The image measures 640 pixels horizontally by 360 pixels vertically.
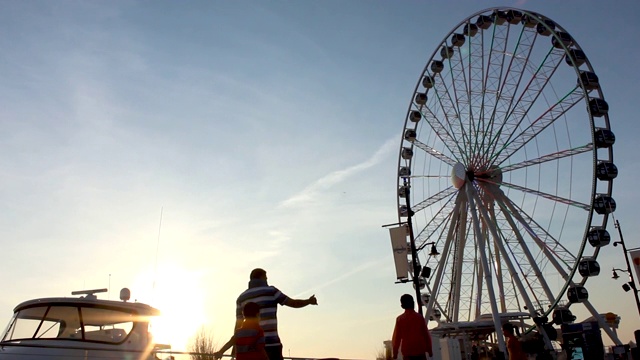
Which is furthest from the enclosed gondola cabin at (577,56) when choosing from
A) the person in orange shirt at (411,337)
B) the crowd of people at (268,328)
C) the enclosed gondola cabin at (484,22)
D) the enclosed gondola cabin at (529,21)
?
the person in orange shirt at (411,337)

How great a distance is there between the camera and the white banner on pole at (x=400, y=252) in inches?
1122

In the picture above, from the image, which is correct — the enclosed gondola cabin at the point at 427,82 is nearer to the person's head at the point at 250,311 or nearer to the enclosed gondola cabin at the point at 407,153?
the enclosed gondola cabin at the point at 407,153

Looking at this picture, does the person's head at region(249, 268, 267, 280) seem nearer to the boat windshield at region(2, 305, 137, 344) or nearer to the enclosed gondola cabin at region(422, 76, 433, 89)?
the boat windshield at region(2, 305, 137, 344)

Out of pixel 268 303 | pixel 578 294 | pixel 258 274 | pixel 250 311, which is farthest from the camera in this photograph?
pixel 578 294

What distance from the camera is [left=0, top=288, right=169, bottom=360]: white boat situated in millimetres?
9453

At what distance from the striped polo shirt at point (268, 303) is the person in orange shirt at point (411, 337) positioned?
93.0 inches

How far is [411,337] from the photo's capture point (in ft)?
31.8

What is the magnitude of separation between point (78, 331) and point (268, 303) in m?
3.50

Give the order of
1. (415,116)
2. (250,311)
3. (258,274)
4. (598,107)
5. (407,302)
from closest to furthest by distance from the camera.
Answer: (250,311), (258,274), (407,302), (598,107), (415,116)

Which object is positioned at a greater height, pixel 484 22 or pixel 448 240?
pixel 484 22

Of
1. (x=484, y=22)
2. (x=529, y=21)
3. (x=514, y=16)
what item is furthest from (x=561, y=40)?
(x=484, y=22)

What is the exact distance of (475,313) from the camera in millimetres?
37250

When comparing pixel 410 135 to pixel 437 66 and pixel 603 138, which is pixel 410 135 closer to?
pixel 437 66

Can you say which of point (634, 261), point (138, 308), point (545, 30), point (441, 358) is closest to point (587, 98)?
point (545, 30)
